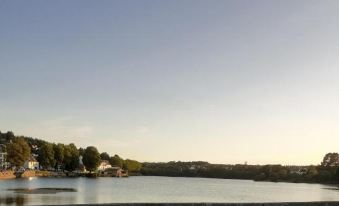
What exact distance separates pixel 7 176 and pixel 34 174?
1150 inches

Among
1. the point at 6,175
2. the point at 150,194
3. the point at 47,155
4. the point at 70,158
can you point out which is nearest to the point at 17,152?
the point at 6,175

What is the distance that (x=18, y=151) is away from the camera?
156250mm

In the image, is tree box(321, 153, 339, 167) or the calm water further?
tree box(321, 153, 339, 167)

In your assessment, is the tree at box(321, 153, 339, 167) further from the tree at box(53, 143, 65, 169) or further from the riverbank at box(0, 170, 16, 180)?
the riverbank at box(0, 170, 16, 180)

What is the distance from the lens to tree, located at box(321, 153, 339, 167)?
6722 inches

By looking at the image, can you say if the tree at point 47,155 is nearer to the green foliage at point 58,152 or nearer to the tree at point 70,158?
the green foliage at point 58,152

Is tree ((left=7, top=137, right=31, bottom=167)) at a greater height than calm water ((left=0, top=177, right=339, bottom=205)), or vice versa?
tree ((left=7, top=137, right=31, bottom=167))

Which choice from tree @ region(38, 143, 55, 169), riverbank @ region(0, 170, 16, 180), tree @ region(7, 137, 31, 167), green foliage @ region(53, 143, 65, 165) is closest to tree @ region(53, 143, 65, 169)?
green foliage @ region(53, 143, 65, 165)

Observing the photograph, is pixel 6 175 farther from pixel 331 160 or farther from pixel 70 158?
pixel 331 160

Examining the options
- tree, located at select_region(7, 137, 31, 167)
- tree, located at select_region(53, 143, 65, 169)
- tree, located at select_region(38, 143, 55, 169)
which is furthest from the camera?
tree, located at select_region(53, 143, 65, 169)

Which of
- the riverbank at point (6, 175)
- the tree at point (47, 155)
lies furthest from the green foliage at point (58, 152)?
the riverbank at point (6, 175)

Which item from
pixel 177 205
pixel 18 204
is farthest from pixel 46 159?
pixel 177 205

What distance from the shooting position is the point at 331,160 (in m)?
172

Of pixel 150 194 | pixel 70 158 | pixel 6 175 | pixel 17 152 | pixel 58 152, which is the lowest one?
pixel 150 194
